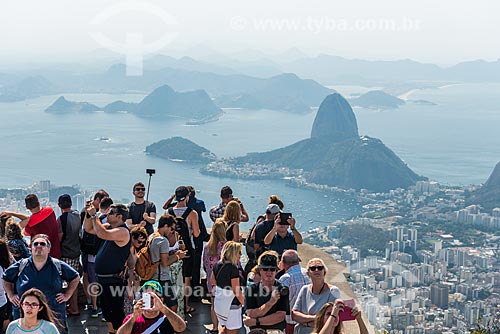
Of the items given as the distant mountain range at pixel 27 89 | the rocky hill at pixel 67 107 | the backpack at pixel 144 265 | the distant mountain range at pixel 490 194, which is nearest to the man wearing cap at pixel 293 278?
the backpack at pixel 144 265

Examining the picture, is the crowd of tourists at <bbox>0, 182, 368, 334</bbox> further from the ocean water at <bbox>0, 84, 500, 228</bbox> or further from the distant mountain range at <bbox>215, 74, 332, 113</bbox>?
the distant mountain range at <bbox>215, 74, 332, 113</bbox>

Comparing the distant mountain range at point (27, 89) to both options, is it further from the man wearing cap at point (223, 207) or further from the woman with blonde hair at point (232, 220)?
the woman with blonde hair at point (232, 220)

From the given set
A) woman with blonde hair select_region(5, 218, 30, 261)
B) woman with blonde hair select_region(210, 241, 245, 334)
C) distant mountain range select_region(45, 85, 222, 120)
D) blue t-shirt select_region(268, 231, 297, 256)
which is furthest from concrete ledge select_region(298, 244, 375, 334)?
distant mountain range select_region(45, 85, 222, 120)

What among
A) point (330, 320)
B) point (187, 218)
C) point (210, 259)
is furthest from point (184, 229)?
point (330, 320)

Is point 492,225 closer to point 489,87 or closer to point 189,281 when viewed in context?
point 189,281

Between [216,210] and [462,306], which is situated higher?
[216,210]

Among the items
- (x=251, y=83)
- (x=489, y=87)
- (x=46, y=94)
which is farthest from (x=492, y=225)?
(x=489, y=87)
